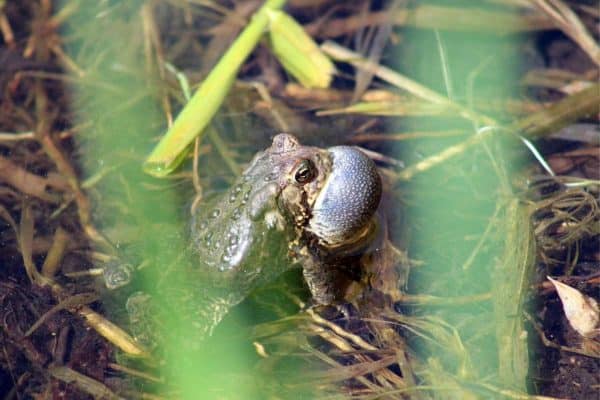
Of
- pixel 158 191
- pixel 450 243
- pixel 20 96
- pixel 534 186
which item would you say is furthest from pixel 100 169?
pixel 534 186

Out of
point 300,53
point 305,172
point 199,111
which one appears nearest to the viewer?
point 305,172

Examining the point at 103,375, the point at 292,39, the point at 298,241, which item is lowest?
the point at 103,375

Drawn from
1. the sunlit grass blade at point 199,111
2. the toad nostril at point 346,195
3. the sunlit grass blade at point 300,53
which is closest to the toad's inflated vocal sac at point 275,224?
the toad nostril at point 346,195

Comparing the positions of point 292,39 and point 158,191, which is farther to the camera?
point 292,39

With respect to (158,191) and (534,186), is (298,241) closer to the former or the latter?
(158,191)

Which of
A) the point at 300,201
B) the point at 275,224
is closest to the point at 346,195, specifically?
the point at 300,201

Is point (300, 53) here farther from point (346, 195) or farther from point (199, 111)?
point (346, 195)
